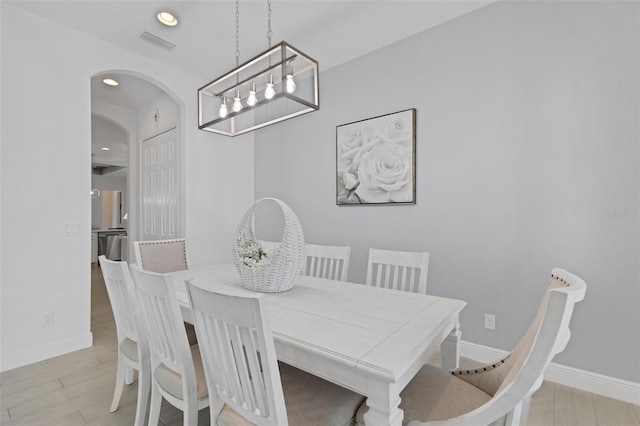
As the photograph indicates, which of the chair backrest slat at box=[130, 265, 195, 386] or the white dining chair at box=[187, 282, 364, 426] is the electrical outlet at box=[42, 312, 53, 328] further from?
the white dining chair at box=[187, 282, 364, 426]

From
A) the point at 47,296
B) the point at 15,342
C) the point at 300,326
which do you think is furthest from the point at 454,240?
the point at 15,342

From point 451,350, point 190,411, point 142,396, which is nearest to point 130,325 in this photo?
point 142,396

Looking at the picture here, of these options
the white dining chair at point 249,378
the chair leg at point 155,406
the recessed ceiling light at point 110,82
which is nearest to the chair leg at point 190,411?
the white dining chair at point 249,378

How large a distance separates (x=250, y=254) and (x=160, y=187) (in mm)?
2982

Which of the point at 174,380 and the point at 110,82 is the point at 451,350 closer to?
the point at 174,380

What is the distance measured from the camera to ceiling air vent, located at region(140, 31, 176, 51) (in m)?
2.72

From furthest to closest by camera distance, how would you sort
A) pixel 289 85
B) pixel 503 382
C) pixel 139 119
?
pixel 139 119
pixel 289 85
pixel 503 382

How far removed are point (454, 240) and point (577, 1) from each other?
5.87 feet

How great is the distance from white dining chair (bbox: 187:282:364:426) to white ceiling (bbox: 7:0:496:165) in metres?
2.33

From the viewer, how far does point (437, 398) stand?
112 cm

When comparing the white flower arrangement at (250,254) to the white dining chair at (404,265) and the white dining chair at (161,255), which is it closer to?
the white dining chair at (404,265)

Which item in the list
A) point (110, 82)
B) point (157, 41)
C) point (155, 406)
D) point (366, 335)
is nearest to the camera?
point (366, 335)

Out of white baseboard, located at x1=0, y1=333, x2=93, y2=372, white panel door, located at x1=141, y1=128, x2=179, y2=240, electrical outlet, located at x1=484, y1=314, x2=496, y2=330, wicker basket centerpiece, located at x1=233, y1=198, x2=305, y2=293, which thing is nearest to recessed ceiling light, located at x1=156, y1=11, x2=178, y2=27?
white panel door, located at x1=141, y1=128, x2=179, y2=240

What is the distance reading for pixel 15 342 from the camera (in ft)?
7.61
